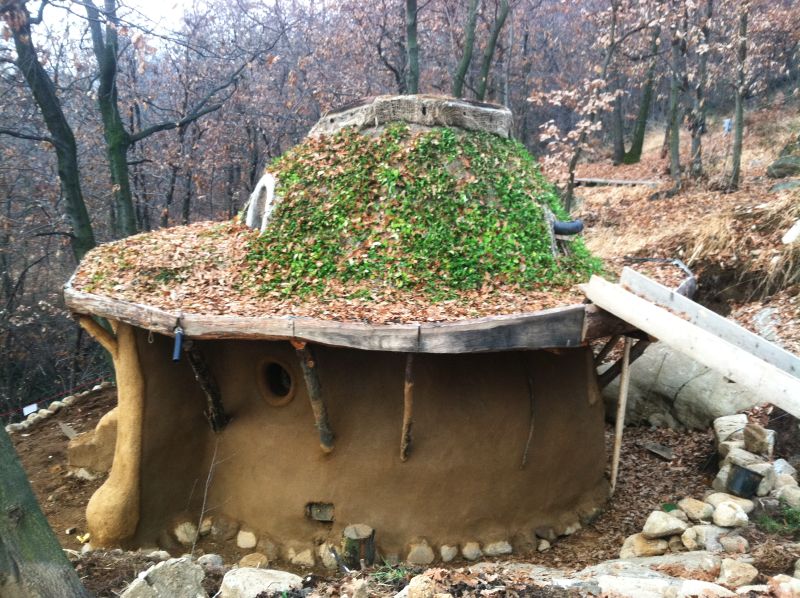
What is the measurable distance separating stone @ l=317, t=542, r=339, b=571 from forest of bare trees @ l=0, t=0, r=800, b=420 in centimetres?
682

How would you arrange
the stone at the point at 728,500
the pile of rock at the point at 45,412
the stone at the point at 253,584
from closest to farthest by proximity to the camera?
1. the stone at the point at 253,584
2. the stone at the point at 728,500
3. the pile of rock at the point at 45,412

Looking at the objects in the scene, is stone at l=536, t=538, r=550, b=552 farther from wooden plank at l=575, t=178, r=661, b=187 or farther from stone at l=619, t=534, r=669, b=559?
wooden plank at l=575, t=178, r=661, b=187

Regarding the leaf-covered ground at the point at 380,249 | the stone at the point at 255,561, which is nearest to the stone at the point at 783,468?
the leaf-covered ground at the point at 380,249

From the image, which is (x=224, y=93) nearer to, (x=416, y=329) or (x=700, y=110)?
(x=700, y=110)

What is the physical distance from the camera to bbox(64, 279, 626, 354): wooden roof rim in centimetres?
481

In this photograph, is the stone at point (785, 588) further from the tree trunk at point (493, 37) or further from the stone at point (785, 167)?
the stone at point (785, 167)

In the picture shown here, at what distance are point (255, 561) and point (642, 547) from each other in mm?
3652

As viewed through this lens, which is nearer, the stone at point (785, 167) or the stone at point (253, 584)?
the stone at point (253, 584)

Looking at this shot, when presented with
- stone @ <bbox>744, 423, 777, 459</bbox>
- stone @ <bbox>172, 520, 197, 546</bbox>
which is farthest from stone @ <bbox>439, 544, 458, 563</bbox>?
stone @ <bbox>744, 423, 777, 459</bbox>

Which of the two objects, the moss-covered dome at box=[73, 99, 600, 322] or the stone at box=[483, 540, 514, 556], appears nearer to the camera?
the moss-covered dome at box=[73, 99, 600, 322]

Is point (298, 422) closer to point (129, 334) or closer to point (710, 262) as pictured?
point (129, 334)

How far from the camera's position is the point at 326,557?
19.3ft

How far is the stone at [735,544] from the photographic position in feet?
16.0

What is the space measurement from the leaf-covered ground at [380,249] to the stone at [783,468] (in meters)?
2.76
